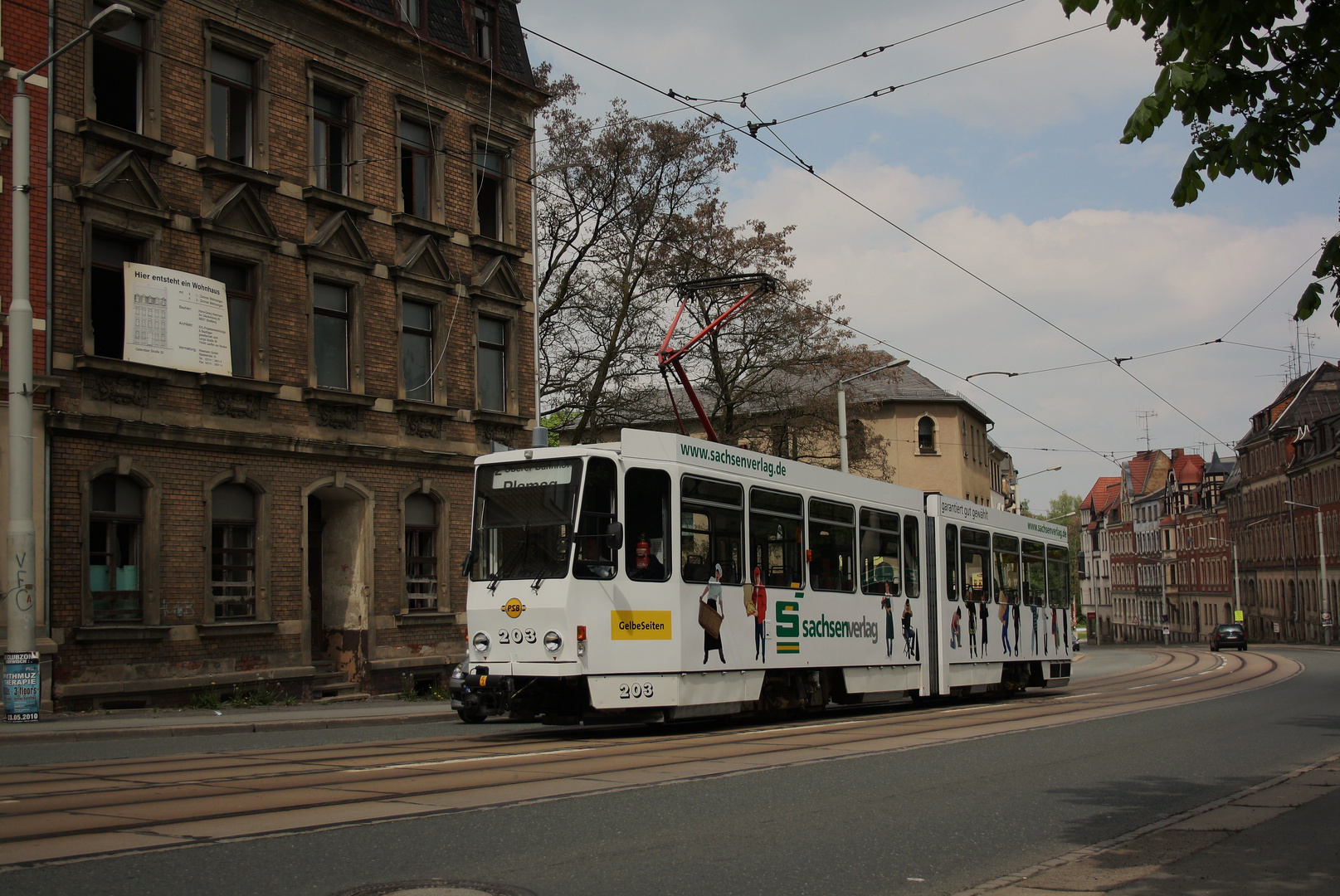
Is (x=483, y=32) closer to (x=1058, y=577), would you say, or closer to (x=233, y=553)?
(x=233, y=553)

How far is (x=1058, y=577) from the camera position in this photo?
1012 inches

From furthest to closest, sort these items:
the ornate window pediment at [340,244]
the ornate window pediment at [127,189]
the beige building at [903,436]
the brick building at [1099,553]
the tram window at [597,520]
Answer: the brick building at [1099,553] → the beige building at [903,436] → the ornate window pediment at [340,244] → the ornate window pediment at [127,189] → the tram window at [597,520]

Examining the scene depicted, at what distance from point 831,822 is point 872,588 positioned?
33.2 ft

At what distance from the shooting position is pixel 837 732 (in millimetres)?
14672

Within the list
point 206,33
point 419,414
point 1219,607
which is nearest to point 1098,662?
point 419,414

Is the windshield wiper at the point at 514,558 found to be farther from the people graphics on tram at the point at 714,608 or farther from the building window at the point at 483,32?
the building window at the point at 483,32

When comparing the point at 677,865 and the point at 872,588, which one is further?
the point at 872,588

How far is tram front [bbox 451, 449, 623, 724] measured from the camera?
13.2 metres

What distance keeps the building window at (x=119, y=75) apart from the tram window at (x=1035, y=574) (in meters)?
16.6

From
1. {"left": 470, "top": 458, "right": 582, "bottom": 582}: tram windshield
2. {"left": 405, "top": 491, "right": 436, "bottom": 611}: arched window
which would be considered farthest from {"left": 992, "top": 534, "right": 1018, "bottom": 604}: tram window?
{"left": 470, "top": 458, "right": 582, "bottom": 582}: tram windshield

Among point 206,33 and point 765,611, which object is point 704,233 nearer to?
point 206,33

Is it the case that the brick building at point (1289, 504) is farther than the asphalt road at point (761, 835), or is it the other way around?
the brick building at point (1289, 504)

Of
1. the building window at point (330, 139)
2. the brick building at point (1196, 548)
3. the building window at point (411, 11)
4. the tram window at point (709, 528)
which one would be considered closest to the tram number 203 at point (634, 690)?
the tram window at point (709, 528)

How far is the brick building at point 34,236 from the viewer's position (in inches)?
669
